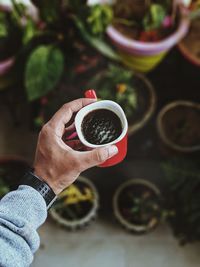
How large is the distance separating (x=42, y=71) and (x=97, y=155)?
63cm

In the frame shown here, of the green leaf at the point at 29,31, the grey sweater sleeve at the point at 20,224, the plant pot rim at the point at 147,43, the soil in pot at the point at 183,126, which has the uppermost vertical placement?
the grey sweater sleeve at the point at 20,224

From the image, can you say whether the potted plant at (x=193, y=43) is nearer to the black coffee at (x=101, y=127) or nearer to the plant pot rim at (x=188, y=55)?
the plant pot rim at (x=188, y=55)

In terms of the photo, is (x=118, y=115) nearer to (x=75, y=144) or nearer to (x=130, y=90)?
(x=75, y=144)

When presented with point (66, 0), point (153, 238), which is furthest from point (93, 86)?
point (153, 238)

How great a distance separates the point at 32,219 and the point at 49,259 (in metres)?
0.72

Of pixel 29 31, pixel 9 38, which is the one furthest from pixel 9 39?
pixel 29 31

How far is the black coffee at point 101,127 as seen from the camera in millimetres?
664

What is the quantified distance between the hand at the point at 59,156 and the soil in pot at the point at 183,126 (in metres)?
0.73

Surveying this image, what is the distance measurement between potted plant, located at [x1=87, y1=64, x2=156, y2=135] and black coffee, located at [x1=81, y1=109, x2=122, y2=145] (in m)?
0.49

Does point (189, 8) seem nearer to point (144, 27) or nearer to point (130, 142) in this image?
point (144, 27)

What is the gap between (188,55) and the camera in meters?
1.36

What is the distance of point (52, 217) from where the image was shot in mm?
1343

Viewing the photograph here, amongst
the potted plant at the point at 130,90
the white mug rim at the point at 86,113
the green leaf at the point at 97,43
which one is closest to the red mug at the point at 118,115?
the white mug rim at the point at 86,113

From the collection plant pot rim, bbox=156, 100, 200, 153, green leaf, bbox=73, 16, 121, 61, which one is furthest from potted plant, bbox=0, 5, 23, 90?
plant pot rim, bbox=156, 100, 200, 153
